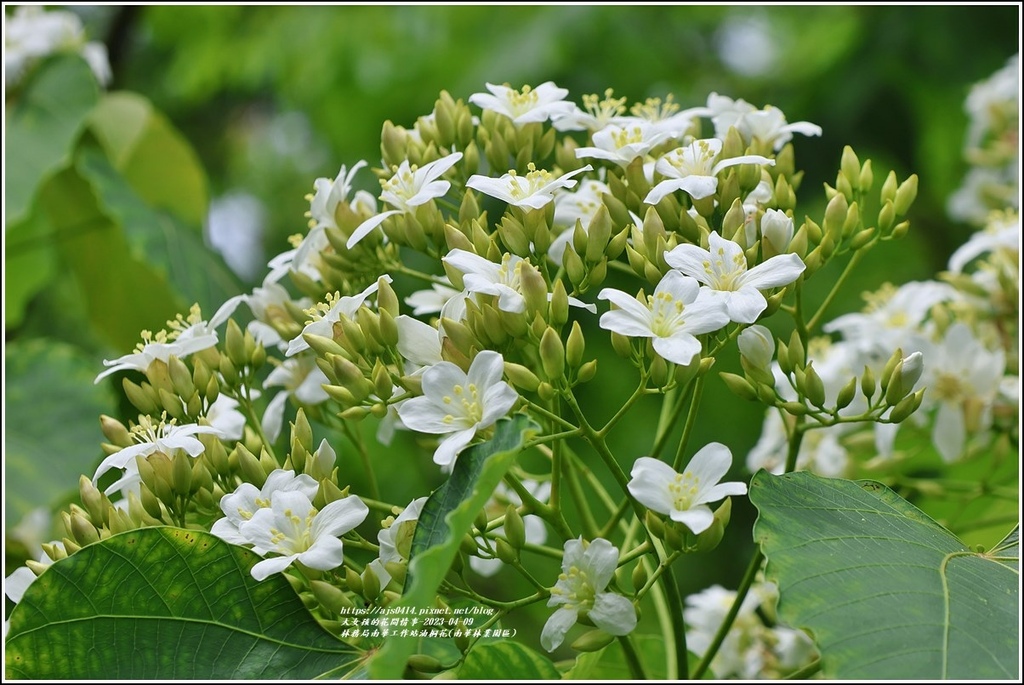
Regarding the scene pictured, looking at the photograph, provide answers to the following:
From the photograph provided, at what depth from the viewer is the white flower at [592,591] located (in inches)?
27.1

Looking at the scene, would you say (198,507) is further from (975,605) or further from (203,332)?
(975,605)

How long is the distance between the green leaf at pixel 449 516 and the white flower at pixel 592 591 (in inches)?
3.6

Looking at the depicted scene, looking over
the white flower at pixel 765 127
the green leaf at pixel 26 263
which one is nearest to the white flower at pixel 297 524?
the white flower at pixel 765 127

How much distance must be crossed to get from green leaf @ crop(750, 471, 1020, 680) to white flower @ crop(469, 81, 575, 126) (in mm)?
383

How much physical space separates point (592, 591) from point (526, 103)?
1.50 feet

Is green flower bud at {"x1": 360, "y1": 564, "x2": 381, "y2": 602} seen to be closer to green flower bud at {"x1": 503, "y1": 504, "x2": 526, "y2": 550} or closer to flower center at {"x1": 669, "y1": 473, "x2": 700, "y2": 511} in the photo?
green flower bud at {"x1": 503, "y1": 504, "x2": 526, "y2": 550}

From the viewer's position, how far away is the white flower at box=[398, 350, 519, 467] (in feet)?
2.21

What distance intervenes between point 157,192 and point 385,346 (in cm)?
135

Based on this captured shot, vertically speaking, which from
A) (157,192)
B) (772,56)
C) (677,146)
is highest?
(677,146)

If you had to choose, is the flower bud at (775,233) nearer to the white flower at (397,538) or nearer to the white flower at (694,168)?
the white flower at (694,168)

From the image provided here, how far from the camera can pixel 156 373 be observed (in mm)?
867

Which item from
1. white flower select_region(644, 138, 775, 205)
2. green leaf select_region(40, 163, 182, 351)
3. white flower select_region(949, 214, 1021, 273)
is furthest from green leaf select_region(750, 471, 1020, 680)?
green leaf select_region(40, 163, 182, 351)

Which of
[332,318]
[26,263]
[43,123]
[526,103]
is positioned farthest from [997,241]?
[26,263]

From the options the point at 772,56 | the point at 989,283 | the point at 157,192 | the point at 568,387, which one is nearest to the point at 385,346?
the point at 568,387
